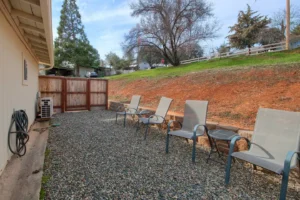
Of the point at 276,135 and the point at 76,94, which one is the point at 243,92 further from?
the point at 76,94

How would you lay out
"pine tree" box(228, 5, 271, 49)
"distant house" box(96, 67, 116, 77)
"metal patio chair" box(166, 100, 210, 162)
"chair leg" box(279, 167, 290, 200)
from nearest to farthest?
"chair leg" box(279, 167, 290, 200) → "metal patio chair" box(166, 100, 210, 162) → "pine tree" box(228, 5, 271, 49) → "distant house" box(96, 67, 116, 77)

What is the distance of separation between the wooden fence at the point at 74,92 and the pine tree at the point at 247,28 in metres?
17.7

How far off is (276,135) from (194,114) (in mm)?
1364

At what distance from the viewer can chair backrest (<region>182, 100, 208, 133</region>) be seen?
319 cm

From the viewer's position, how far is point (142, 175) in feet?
7.53

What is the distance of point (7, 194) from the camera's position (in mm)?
1767

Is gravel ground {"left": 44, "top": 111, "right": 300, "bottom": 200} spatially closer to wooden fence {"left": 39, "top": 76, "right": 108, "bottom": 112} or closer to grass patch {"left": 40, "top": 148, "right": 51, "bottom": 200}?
grass patch {"left": 40, "top": 148, "right": 51, "bottom": 200}

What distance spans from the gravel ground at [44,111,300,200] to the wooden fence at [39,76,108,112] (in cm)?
441

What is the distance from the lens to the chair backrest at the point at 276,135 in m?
2.03

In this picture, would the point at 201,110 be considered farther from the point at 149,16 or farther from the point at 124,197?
the point at 149,16

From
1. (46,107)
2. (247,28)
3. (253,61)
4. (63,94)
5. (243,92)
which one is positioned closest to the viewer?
(243,92)

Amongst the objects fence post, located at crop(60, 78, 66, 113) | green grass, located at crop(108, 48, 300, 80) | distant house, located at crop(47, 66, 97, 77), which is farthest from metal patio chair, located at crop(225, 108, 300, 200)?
distant house, located at crop(47, 66, 97, 77)

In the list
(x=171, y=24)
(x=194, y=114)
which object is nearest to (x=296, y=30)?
(x=171, y=24)

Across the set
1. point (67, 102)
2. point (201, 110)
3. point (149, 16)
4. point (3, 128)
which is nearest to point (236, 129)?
point (201, 110)
